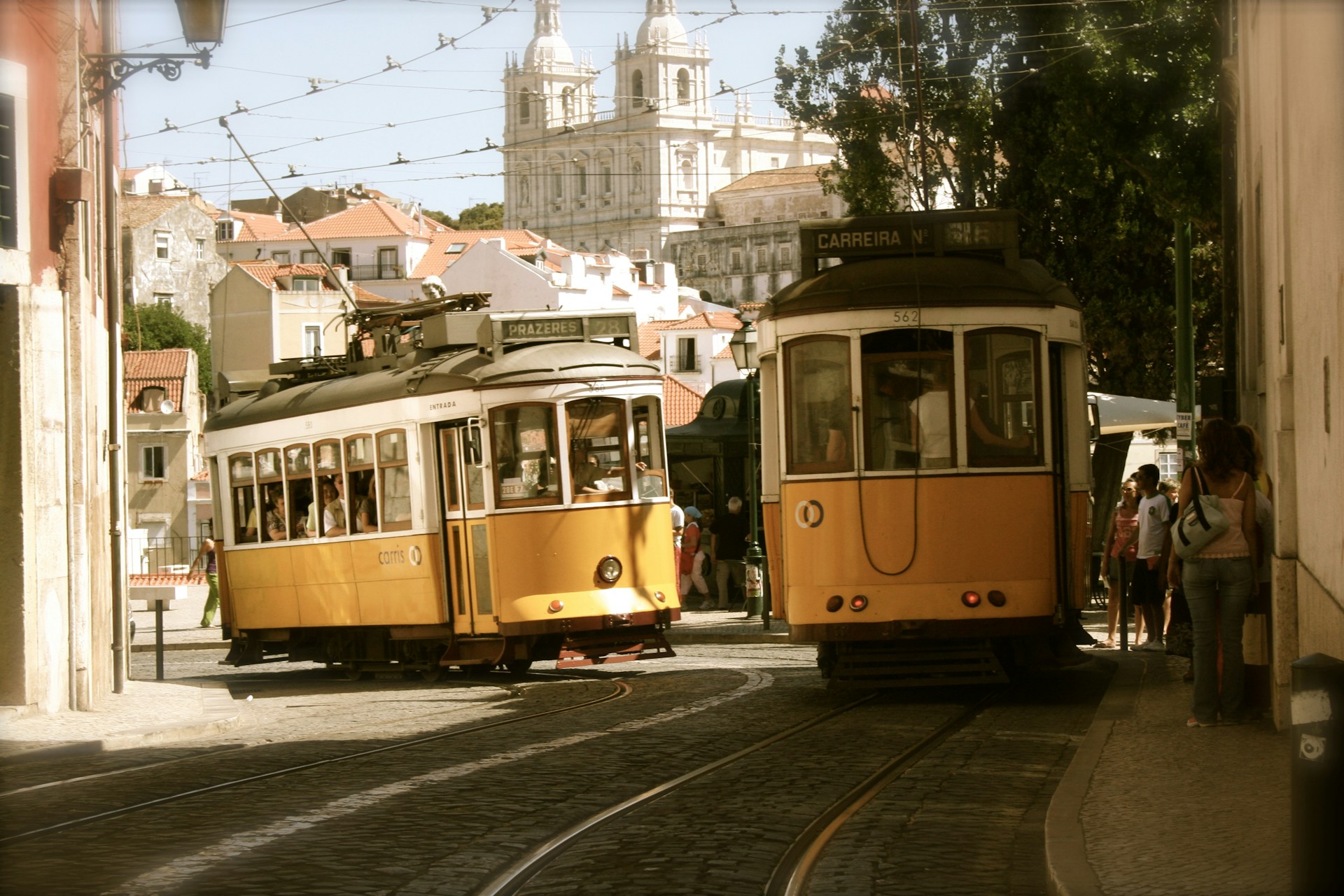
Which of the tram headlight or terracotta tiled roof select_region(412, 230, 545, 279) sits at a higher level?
terracotta tiled roof select_region(412, 230, 545, 279)

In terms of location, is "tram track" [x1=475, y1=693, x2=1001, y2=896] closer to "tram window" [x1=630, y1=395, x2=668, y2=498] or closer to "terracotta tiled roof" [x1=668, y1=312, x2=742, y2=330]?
"tram window" [x1=630, y1=395, x2=668, y2=498]

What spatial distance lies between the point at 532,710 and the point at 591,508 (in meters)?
2.97

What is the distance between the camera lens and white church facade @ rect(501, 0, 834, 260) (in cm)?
17138

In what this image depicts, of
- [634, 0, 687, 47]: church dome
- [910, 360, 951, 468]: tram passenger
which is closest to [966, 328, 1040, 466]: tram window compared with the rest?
[910, 360, 951, 468]: tram passenger

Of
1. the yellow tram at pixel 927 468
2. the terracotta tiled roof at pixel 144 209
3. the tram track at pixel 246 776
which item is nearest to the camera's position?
the tram track at pixel 246 776

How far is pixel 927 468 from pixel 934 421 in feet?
1.08

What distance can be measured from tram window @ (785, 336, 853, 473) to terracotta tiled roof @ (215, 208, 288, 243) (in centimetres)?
11800

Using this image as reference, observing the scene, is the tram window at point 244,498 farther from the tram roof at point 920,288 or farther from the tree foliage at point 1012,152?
the tree foliage at point 1012,152

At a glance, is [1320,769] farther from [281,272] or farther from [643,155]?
[643,155]

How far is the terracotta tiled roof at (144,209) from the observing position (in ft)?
328

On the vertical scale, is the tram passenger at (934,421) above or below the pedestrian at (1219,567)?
above

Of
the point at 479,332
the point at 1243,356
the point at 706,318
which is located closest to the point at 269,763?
the point at 479,332

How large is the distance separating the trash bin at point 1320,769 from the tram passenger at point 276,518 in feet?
50.8

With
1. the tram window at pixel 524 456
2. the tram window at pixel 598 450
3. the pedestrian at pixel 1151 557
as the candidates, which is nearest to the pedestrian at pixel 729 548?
the tram window at pixel 598 450
